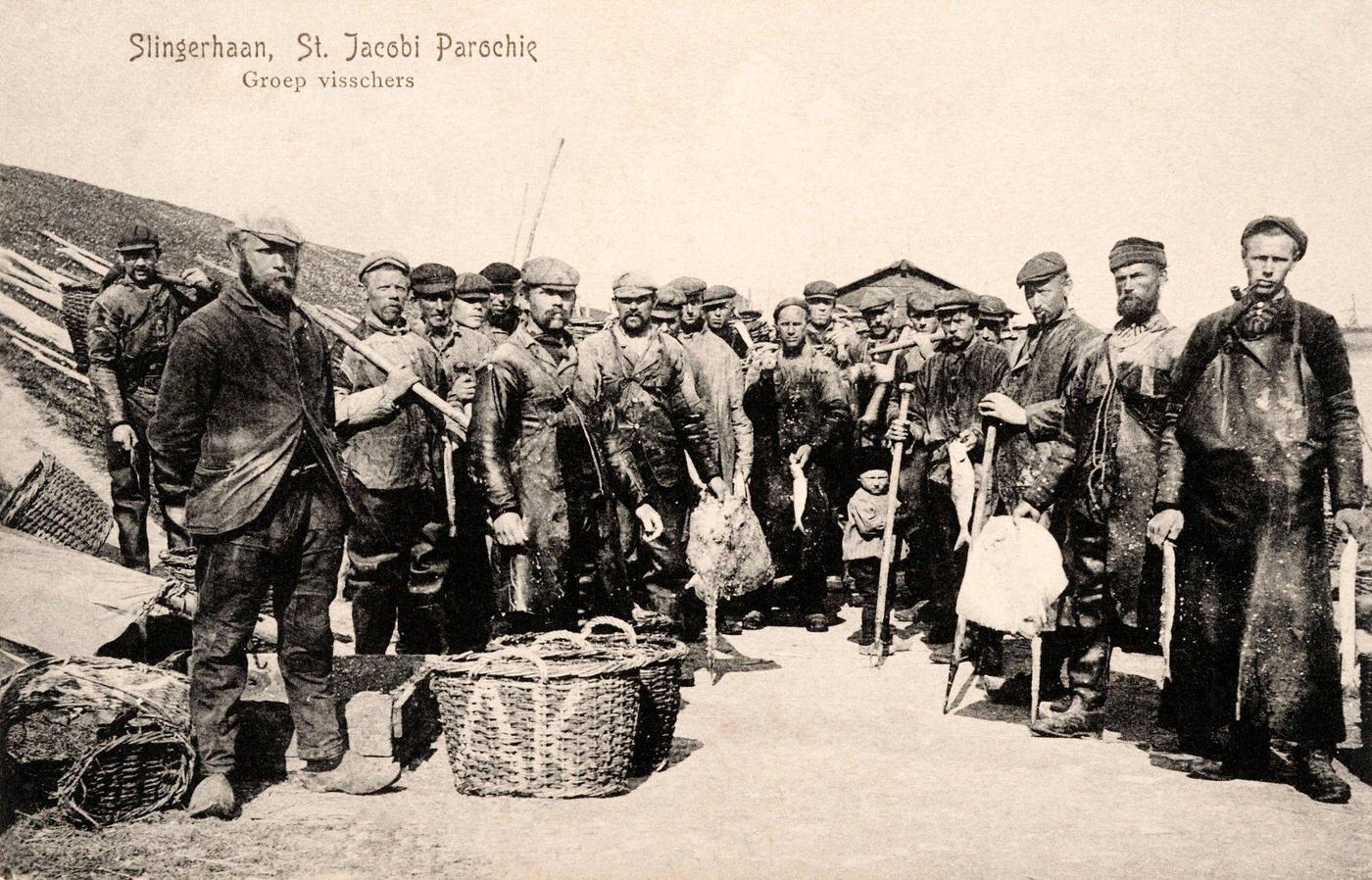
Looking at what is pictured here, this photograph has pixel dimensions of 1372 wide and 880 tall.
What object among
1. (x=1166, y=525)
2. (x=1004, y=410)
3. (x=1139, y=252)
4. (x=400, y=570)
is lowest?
(x=400, y=570)

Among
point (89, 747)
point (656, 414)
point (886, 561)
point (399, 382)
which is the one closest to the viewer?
point (89, 747)

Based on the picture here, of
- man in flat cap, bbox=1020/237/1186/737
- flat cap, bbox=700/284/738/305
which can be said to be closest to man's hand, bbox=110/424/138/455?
flat cap, bbox=700/284/738/305

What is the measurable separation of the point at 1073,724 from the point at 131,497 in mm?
5849

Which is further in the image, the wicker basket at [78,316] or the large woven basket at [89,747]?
the wicker basket at [78,316]

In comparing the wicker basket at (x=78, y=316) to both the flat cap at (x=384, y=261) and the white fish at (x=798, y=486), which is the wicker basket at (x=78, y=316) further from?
the white fish at (x=798, y=486)

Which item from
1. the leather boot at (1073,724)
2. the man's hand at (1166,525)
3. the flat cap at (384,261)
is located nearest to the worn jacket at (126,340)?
the flat cap at (384,261)

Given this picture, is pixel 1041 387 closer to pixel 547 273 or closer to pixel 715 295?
pixel 547 273

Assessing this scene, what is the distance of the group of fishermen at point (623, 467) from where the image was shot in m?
4.31

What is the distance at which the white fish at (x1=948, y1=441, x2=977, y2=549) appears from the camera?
266 inches

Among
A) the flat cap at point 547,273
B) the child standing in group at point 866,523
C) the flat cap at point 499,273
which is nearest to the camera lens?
the flat cap at point 547,273

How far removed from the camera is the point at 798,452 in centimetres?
789

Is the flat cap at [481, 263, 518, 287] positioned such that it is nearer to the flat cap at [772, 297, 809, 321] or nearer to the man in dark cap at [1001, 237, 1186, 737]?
the flat cap at [772, 297, 809, 321]

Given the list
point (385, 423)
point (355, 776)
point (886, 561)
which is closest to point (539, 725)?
point (355, 776)

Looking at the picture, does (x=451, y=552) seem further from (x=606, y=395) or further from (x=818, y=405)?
(x=818, y=405)
